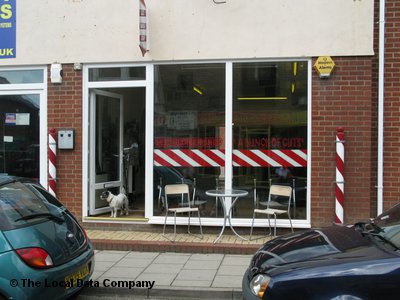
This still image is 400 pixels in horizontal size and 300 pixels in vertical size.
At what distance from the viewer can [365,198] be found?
711 cm

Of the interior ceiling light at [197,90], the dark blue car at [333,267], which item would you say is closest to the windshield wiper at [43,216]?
the dark blue car at [333,267]

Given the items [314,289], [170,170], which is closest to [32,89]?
[170,170]

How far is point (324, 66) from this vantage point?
23.5 ft

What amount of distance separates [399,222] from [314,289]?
1.19 m

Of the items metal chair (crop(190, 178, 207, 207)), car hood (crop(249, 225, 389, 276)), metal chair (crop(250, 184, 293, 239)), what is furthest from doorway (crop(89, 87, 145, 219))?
car hood (crop(249, 225, 389, 276))

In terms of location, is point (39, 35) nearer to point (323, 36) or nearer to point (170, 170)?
point (170, 170)

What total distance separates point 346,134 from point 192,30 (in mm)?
2992

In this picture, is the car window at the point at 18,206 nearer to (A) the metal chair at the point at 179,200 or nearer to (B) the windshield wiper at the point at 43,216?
(B) the windshield wiper at the point at 43,216

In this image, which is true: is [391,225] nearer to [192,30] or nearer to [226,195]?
[226,195]

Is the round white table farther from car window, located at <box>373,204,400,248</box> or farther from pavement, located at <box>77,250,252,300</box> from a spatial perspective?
car window, located at <box>373,204,400,248</box>

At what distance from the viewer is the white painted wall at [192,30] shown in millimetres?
7137

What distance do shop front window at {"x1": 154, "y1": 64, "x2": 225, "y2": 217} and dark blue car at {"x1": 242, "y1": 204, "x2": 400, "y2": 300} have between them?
3659mm

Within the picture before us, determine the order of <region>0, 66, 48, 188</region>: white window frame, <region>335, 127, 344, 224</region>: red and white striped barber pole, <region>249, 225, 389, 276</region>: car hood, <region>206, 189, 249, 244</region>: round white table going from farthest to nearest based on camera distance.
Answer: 1. <region>0, 66, 48, 188</region>: white window frame
2. <region>335, 127, 344, 224</region>: red and white striped barber pole
3. <region>206, 189, 249, 244</region>: round white table
4. <region>249, 225, 389, 276</region>: car hood

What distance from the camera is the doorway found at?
8.25m
